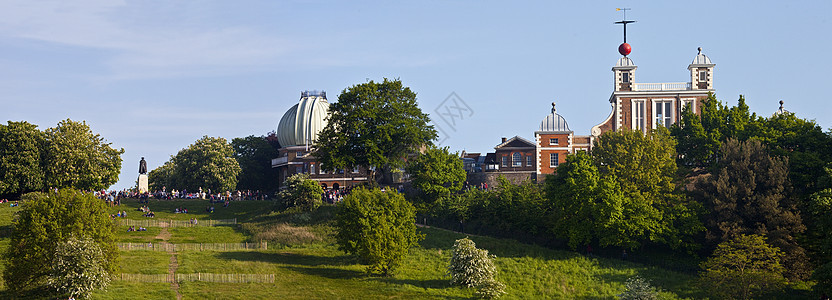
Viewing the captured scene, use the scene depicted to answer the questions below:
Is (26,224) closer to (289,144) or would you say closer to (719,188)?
(719,188)

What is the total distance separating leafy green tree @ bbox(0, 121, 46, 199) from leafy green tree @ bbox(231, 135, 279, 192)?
30.8m

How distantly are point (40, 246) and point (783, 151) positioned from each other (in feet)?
193

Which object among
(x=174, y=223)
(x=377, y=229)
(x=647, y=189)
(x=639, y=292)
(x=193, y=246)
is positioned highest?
(x=647, y=189)

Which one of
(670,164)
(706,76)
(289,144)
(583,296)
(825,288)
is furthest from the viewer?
(289,144)

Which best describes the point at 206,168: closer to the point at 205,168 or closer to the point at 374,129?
the point at 205,168

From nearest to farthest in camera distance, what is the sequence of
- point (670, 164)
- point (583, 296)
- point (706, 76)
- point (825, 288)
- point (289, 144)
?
1. point (825, 288)
2. point (583, 296)
3. point (670, 164)
4. point (706, 76)
5. point (289, 144)

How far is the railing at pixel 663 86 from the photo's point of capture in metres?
111

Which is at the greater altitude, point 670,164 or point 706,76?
point 706,76

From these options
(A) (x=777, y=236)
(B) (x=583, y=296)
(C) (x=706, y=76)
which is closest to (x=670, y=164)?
(A) (x=777, y=236)

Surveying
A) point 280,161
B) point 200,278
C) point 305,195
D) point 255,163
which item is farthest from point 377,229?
point 255,163

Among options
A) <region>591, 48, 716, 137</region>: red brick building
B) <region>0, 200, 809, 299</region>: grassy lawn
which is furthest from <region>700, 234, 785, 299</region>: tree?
<region>591, 48, 716, 137</region>: red brick building

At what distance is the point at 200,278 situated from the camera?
221 feet

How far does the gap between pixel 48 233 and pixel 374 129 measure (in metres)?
36.8

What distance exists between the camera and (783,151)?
8012 cm
